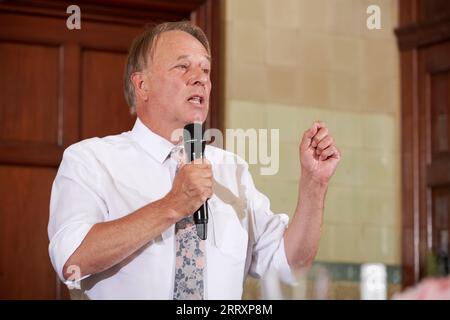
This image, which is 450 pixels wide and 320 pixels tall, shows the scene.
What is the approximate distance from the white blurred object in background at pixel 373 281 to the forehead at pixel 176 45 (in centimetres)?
125

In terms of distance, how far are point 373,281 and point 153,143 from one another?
139 centimetres

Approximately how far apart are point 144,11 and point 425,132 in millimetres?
922

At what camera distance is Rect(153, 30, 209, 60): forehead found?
1.24 meters

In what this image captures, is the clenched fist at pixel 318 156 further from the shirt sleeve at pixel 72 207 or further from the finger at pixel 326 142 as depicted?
the shirt sleeve at pixel 72 207

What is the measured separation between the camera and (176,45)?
4.08ft

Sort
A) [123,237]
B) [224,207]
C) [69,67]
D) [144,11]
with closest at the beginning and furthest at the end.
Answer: [123,237]
[224,207]
[69,67]
[144,11]

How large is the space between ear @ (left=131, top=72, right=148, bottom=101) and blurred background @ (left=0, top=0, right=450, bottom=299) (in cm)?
69

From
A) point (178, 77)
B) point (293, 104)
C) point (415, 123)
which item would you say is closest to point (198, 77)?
point (178, 77)

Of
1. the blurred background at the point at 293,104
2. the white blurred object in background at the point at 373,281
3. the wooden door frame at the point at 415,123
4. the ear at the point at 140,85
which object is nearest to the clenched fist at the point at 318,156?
the ear at the point at 140,85

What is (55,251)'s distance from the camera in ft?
3.75

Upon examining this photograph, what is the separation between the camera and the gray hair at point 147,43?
1.25 meters

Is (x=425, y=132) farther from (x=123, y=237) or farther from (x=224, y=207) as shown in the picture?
(x=123, y=237)

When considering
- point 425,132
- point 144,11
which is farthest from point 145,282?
point 425,132

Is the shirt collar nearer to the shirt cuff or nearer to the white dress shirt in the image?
the white dress shirt
